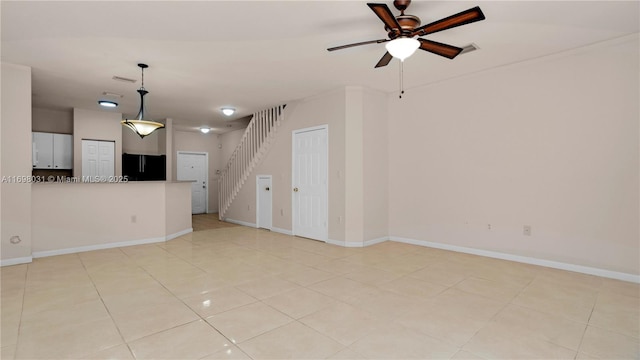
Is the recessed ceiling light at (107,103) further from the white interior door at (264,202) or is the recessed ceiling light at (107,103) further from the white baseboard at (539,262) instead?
the white baseboard at (539,262)

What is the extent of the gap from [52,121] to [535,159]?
913cm

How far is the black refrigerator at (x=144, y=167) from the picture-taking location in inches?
313

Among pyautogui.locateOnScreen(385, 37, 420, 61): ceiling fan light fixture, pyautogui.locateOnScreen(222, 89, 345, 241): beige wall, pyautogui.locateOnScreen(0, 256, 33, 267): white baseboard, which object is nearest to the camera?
pyautogui.locateOnScreen(385, 37, 420, 61): ceiling fan light fixture

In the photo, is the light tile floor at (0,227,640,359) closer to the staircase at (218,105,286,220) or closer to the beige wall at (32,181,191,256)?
the beige wall at (32,181,191,256)

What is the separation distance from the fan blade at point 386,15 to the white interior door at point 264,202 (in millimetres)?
4827

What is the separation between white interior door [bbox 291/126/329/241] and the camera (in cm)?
579

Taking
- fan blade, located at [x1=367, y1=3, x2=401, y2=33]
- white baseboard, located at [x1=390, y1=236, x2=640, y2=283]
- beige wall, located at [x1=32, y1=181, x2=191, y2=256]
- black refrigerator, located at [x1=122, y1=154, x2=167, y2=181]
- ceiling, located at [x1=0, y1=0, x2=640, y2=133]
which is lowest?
white baseboard, located at [x1=390, y1=236, x2=640, y2=283]

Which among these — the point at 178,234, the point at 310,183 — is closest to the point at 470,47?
the point at 310,183

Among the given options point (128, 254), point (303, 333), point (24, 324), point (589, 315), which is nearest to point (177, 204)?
point (128, 254)

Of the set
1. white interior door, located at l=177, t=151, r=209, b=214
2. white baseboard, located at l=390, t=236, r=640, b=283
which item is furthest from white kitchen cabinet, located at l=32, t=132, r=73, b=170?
white baseboard, located at l=390, t=236, r=640, b=283

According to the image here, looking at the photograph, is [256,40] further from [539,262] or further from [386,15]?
[539,262]

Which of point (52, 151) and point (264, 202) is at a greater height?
point (52, 151)

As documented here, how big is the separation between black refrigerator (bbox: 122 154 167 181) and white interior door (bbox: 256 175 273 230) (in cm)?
310

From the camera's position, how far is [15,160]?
4.28 m
